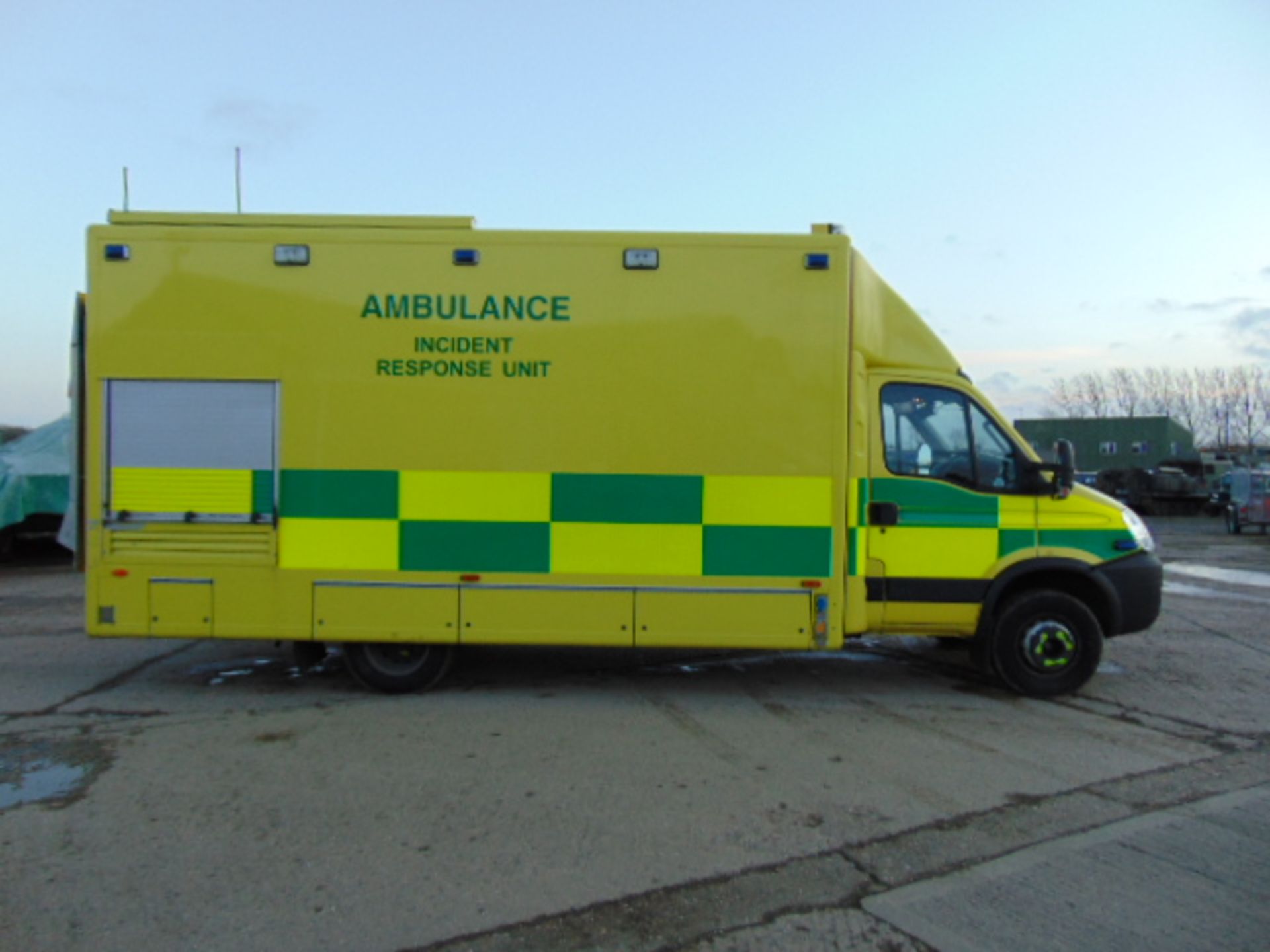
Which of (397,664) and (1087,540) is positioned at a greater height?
(1087,540)

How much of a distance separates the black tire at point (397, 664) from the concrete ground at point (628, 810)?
13 centimetres

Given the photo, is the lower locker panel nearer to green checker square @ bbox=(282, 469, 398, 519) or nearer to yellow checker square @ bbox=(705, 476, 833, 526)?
green checker square @ bbox=(282, 469, 398, 519)

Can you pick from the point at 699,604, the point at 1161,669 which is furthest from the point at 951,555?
the point at 1161,669

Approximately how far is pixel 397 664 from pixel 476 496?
1385 millimetres

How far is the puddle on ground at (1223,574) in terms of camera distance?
1407cm

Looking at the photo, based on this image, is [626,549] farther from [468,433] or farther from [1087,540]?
[1087,540]

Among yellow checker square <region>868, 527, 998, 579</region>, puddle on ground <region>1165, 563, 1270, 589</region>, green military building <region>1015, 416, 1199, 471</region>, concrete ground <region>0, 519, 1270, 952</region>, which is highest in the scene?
green military building <region>1015, 416, 1199, 471</region>

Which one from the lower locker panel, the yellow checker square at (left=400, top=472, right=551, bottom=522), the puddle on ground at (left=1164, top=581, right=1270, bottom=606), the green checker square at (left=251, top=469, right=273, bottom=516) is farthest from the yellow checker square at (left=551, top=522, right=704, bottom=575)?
the puddle on ground at (left=1164, top=581, right=1270, bottom=606)

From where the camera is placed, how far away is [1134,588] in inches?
256

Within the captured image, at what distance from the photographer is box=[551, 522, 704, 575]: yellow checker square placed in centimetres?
627

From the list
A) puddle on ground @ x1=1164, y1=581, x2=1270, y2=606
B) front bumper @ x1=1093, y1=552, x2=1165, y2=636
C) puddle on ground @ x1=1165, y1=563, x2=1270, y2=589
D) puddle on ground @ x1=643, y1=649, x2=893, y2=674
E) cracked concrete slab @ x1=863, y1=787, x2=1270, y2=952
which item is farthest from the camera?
puddle on ground @ x1=1165, y1=563, x2=1270, y2=589

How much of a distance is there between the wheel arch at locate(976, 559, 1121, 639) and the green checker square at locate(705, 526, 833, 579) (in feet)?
3.94

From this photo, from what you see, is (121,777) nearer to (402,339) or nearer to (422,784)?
(422,784)

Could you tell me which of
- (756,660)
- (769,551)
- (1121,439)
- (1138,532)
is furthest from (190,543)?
(1121,439)
